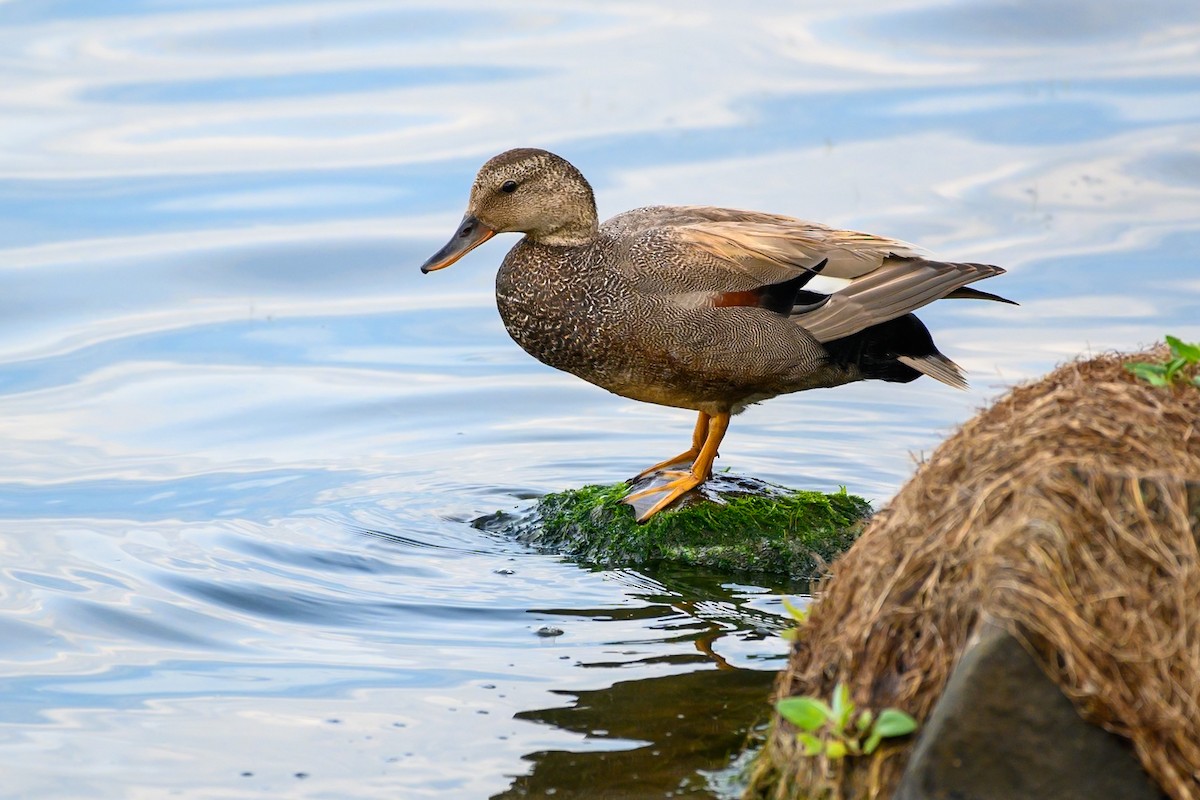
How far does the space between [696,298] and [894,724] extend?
3.27m

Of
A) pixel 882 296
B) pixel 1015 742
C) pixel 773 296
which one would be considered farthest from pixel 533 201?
pixel 1015 742

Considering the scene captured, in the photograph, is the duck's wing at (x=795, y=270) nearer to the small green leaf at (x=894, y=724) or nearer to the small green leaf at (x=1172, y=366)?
the small green leaf at (x=1172, y=366)

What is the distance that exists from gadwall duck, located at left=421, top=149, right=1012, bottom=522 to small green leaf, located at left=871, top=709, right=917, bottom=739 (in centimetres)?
314

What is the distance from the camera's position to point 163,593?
630cm

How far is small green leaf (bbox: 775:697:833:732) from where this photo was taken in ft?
11.2

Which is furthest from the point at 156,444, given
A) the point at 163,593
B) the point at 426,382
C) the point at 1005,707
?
the point at 1005,707

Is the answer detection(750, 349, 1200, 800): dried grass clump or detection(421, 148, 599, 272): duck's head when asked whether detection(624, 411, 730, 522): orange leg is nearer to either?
detection(421, 148, 599, 272): duck's head

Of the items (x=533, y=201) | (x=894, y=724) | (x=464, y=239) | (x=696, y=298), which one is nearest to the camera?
(x=894, y=724)

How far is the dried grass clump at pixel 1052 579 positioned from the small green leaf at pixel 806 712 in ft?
0.37

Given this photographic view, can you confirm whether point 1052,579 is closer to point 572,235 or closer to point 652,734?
point 652,734

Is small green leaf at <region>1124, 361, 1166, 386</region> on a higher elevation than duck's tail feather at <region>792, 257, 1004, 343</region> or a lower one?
lower

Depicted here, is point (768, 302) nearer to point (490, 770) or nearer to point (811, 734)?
point (490, 770)

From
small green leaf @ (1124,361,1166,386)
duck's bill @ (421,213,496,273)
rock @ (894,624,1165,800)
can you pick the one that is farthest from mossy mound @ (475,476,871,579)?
rock @ (894,624,1165,800)

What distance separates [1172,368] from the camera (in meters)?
3.79
